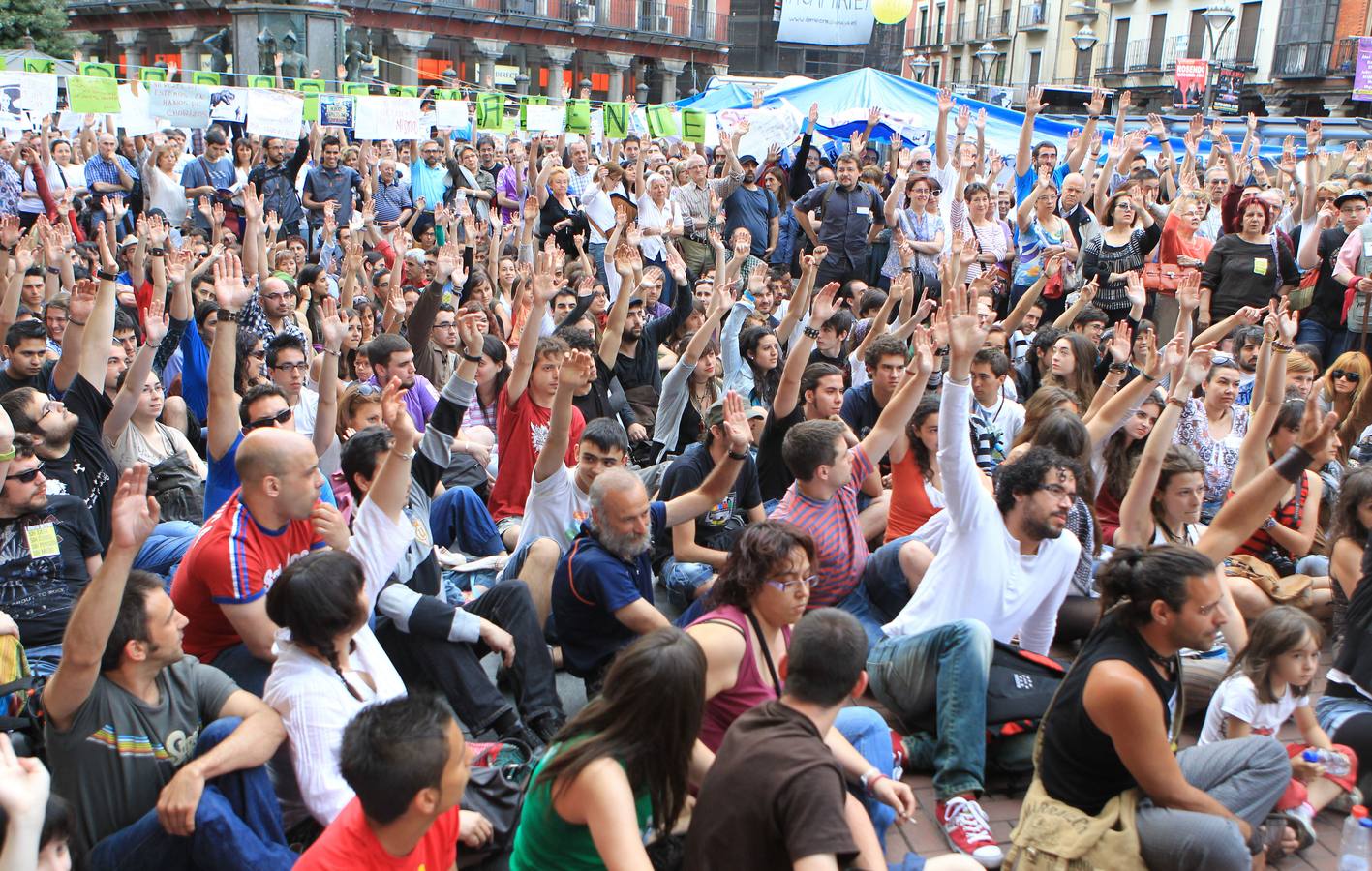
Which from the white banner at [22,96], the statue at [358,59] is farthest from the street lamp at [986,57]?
the white banner at [22,96]

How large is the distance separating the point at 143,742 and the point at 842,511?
8.91 ft

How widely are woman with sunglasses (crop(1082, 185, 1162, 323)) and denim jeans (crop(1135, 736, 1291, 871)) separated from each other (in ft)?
20.1

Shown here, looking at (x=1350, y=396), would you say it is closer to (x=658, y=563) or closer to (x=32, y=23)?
(x=658, y=563)

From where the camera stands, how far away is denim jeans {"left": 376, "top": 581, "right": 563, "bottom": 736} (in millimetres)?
4238

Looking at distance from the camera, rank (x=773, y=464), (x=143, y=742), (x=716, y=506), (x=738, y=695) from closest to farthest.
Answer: (x=143, y=742) < (x=738, y=695) < (x=716, y=506) < (x=773, y=464)

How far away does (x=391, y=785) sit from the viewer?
8.75 ft

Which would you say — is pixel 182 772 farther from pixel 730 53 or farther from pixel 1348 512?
pixel 730 53

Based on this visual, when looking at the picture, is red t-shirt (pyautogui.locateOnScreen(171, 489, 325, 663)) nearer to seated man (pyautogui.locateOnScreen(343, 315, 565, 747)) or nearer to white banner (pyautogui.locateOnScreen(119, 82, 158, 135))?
seated man (pyautogui.locateOnScreen(343, 315, 565, 747))

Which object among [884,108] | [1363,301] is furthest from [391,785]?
[884,108]

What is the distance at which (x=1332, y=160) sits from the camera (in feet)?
44.9

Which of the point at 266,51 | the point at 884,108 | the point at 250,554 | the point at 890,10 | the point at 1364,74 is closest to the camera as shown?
the point at 250,554

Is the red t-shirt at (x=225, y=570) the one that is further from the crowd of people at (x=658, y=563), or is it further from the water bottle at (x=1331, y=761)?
the water bottle at (x=1331, y=761)

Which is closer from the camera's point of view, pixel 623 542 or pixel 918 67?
pixel 623 542

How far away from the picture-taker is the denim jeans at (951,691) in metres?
4.04
